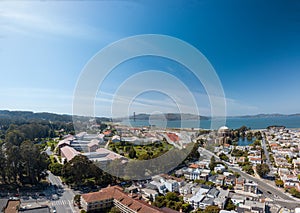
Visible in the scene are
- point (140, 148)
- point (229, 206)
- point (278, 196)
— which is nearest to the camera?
point (229, 206)

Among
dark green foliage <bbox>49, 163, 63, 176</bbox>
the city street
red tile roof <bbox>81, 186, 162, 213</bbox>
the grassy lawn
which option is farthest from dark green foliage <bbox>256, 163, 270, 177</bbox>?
dark green foliage <bbox>49, 163, 63, 176</bbox>

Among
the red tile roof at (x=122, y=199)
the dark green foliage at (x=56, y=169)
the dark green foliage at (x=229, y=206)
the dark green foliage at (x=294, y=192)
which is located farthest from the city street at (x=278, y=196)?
the dark green foliage at (x=56, y=169)

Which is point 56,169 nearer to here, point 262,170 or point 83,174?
point 83,174

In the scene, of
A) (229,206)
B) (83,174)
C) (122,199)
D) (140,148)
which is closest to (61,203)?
(83,174)

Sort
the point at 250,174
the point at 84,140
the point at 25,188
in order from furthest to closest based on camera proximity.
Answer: the point at 84,140 < the point at 250,174 < the point at 25,188

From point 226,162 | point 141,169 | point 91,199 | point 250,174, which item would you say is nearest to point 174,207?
point 91,199

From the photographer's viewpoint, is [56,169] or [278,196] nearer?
[278,196]

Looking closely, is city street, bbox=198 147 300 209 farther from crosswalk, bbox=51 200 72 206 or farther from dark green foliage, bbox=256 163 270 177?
crosswalk, bbox=51 200 72 206

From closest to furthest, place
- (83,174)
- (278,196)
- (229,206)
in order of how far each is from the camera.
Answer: (229,206), (278,196), (83,174)

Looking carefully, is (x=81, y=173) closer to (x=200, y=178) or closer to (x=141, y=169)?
(x=141, y=169)

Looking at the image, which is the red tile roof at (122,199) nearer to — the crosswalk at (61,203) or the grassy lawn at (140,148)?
the crosswalk at (61,203)

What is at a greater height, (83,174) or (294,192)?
(83,174)
